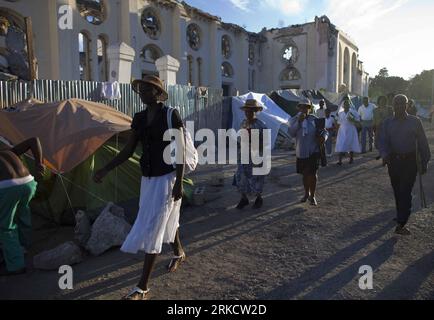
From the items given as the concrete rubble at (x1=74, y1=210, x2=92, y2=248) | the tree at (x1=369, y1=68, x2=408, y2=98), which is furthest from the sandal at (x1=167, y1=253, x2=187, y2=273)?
the tree at (x1=369, y1=68, x2=408, y2=98)

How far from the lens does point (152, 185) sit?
10.3 ft

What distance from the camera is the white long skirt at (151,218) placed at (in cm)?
310

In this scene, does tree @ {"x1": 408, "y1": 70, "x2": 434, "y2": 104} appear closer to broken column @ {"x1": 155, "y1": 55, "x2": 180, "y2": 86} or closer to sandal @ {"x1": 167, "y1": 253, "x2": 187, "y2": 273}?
broken column @ {"x1": 155, "y1": 55, "x2": 180, "y2": 86}

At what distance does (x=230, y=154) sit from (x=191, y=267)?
8.72 metres

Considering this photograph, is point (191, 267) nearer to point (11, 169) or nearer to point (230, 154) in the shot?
point (11, 169)

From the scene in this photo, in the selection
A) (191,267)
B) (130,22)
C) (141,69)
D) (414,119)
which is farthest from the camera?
(141,69)

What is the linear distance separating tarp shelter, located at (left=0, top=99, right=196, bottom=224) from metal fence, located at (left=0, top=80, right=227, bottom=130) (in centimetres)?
154

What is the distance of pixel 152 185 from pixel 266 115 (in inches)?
451

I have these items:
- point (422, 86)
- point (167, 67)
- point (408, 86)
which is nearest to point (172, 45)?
point (167, 67)

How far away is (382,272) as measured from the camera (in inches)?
142

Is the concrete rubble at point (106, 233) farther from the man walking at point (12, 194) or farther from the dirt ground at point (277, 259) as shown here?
the man walking at point (12, 194)

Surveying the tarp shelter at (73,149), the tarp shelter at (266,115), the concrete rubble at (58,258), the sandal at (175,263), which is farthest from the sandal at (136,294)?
the tarp shelter at (266,115)

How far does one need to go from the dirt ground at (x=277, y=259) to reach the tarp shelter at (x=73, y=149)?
50cm
